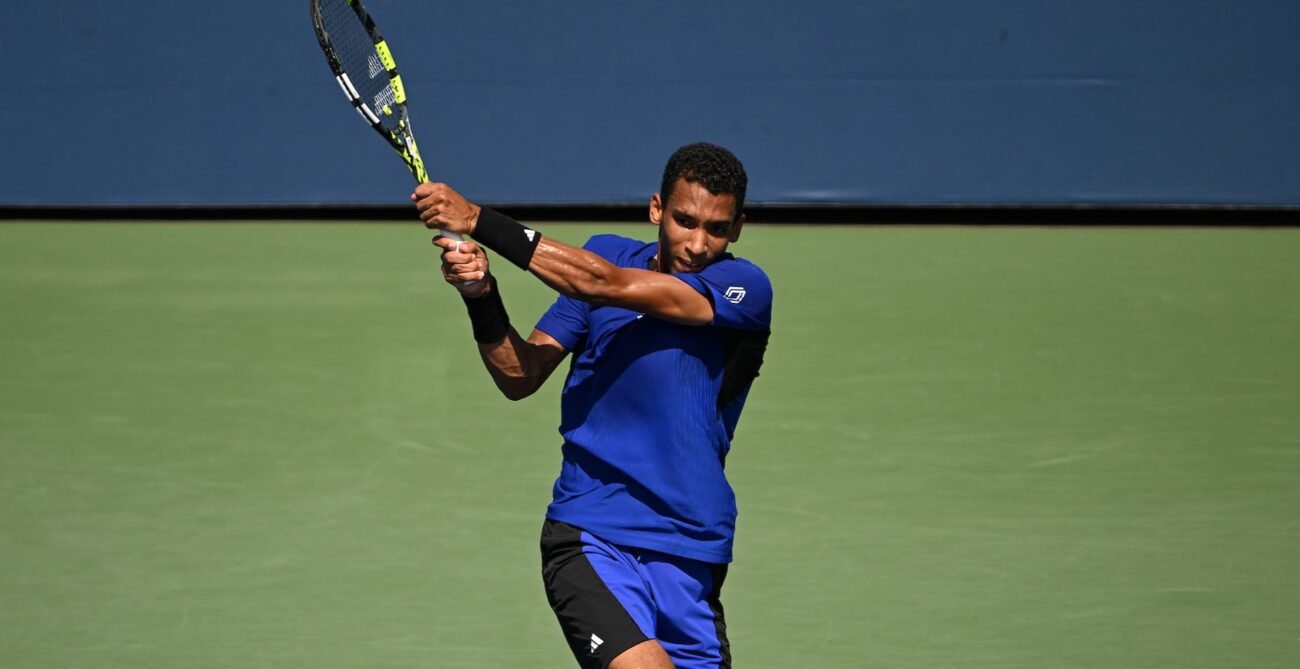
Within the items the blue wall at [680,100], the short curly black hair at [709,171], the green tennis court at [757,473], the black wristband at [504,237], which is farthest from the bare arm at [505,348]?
the blue wall at [680,100]

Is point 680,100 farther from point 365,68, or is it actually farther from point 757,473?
point 365,68

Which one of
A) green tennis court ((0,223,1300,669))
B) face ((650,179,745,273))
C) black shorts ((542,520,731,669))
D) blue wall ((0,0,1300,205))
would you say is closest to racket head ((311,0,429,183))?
face ((650,179,745,273))

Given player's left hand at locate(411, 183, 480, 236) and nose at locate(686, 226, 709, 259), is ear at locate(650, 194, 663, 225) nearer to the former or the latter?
nose at locate(686, 226, 709, 259)

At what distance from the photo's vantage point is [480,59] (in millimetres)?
15258

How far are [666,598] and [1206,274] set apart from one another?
9.52 meters

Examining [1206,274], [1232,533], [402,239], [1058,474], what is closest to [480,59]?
[402,239]

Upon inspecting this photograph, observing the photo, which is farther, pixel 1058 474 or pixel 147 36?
pixel 147 36

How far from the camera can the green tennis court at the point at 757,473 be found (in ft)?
19.3

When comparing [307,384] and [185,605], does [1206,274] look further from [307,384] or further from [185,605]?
[185,605]

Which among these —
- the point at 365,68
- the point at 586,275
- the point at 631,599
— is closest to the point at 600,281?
the point at 586,275

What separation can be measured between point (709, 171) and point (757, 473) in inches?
149

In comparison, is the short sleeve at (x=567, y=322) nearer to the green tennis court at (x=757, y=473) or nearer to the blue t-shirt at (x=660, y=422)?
the blue t-shirt at (x=660, y=422)

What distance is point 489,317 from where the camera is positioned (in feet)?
13.6

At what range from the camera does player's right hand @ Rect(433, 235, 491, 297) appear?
13.1ft
